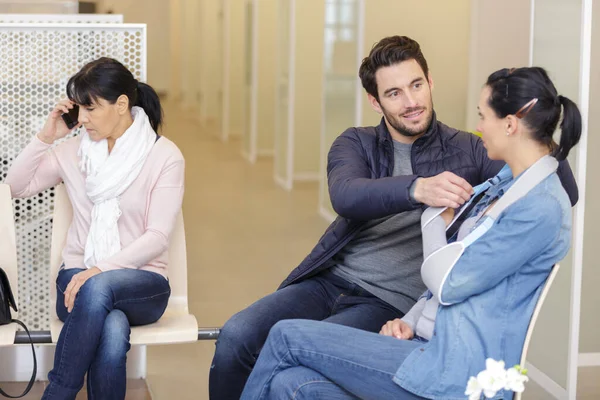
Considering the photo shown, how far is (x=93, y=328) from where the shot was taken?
8.98ft

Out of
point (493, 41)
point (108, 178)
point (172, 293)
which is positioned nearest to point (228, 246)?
point (493, 41)

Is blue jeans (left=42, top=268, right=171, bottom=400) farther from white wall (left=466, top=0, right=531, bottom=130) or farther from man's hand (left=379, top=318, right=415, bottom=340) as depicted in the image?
white wall (left=466, top=0, right=531, bottom=130)


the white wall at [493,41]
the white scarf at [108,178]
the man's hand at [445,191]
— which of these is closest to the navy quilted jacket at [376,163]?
the man's hand at [445,191]

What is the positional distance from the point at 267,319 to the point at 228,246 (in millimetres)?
3640

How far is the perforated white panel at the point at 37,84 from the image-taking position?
3.58 meters

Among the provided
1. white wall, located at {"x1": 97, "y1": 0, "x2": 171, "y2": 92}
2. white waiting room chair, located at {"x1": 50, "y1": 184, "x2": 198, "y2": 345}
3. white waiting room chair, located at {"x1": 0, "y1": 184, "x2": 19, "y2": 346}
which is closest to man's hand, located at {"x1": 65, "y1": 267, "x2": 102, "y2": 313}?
white waiting room chair, located at {"x1": 50, "y1": 184, "x2": 198, "y2": 345}

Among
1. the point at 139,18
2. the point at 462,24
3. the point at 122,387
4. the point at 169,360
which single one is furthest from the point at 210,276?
the point at 139,18

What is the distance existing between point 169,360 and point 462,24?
115 inches

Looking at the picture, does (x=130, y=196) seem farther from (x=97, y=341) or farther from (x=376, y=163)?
(x=376, y=163)

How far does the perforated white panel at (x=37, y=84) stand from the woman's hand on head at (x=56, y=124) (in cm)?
49

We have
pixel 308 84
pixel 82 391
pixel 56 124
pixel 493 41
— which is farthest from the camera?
pixel 308 84

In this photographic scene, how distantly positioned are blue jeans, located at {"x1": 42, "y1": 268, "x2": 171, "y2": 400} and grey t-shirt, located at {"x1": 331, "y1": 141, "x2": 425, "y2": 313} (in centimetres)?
70

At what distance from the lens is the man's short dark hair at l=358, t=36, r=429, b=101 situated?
274 centimetres

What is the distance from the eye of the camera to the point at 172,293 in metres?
3.21
